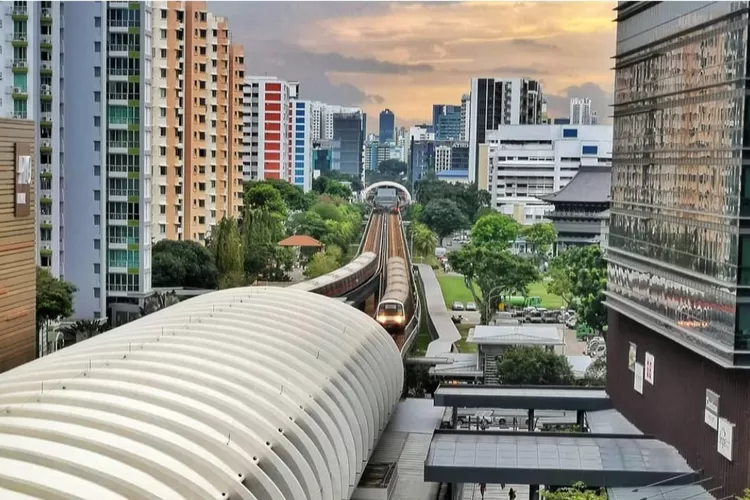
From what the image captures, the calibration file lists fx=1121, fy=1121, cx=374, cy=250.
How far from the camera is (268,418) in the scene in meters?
7.32

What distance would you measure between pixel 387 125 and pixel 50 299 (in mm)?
10519

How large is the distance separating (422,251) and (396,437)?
411 inches

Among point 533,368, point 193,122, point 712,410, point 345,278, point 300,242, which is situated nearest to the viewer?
point 712,410

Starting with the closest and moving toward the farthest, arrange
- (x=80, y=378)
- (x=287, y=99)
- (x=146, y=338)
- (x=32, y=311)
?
(x=80, y=378) → (x=146, y=338) → (x=32, y=311) → (x=287, y=99)

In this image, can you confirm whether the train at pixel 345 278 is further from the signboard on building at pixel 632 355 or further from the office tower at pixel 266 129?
the signboard on building at pixel 632 355

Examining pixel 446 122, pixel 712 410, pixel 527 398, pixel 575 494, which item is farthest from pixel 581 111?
pixel 575 494

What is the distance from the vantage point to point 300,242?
77.7 feet

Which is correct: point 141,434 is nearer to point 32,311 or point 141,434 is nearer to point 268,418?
point 268,418

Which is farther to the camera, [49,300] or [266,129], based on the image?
[266,129]

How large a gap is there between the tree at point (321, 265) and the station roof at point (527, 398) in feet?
32.0

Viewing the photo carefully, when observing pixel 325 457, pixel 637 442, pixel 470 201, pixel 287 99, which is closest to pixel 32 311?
pixel 325 457

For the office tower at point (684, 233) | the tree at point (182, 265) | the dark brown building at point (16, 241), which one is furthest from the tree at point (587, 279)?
the dark brown building at point (16, 241)

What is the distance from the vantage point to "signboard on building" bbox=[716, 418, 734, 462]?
8328mm

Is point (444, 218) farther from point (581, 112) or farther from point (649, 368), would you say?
point (649, 368)
